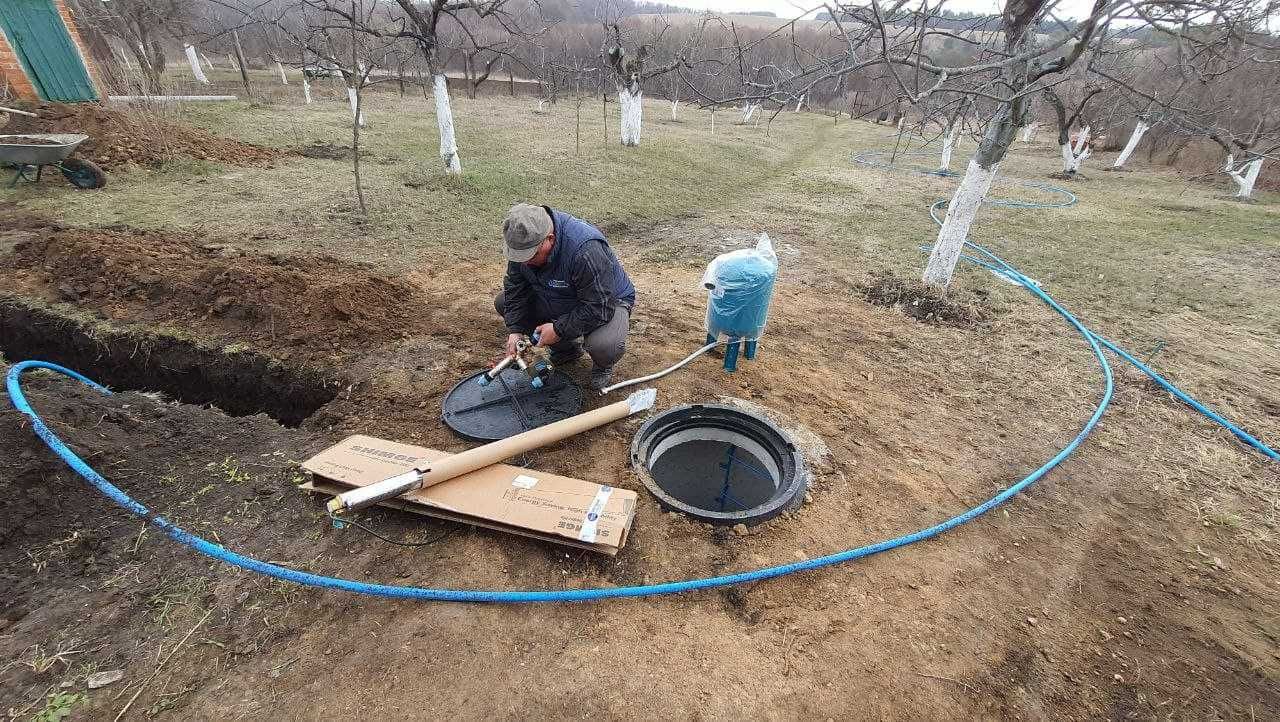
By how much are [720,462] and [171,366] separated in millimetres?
3755

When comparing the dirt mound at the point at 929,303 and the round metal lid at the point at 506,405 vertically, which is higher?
the dirt mound at the point at 929,303

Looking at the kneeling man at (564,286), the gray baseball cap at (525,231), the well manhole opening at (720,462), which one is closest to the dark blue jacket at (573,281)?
the kneeling man at (564,286)

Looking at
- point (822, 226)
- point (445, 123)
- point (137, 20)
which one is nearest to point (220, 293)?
point (445, 123)

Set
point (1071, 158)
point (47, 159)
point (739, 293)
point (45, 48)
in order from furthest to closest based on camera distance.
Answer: point (1071, 158)
point (45, 48)
point (47, 159)
point (739, 293)

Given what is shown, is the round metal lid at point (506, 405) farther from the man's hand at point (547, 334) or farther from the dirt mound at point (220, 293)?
the dirt mound at point (220, 293)

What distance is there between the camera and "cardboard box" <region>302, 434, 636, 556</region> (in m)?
2.12

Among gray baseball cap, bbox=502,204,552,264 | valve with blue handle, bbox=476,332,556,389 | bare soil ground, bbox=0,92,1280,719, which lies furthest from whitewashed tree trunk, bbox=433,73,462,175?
gray baseball cap, bbox=502,204,552,264

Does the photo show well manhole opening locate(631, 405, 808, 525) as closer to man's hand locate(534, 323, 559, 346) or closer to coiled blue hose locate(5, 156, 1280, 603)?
coiled blue hose locate(5, 156, 1280, 603)

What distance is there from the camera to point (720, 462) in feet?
10.8

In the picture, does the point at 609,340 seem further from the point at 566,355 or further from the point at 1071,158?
the point at 1071,158

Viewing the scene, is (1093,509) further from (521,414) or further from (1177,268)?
(1177,268)

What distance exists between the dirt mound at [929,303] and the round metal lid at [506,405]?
3302 mm

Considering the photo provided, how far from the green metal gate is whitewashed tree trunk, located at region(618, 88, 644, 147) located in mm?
9673

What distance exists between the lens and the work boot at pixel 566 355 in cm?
349
